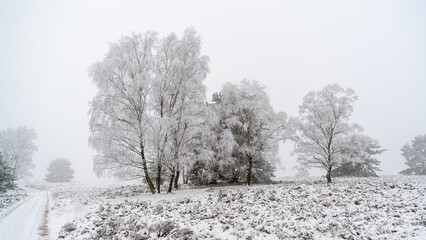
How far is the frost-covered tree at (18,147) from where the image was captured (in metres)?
40.6

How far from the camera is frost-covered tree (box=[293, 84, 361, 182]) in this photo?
64.6 feet

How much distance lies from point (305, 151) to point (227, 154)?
26.1 ft

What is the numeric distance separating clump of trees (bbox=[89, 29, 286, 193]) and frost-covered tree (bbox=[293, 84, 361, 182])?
4.35 m

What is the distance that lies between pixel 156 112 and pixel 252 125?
10555 millimetres

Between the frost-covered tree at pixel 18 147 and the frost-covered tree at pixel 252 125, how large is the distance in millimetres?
43598

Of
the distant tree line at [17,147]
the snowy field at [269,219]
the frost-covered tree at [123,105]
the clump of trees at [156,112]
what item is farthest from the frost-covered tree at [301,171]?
the distant tree line at [17,147]

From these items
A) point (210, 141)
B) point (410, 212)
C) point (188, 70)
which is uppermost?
point (188, 70)

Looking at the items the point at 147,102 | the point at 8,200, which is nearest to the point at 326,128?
the point at 147,102

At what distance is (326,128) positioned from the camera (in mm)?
20375

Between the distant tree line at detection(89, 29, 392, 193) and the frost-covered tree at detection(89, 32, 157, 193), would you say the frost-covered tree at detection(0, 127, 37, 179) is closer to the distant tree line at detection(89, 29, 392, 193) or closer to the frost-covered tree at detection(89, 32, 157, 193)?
the frost-covered tree at detection(89, 32, 157, 193)

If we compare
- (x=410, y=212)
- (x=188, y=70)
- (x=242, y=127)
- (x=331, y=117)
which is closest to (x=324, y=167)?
(x=331, y=117)

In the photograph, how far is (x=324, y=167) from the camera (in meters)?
20.9

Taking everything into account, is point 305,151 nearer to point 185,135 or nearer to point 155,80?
point 185,135

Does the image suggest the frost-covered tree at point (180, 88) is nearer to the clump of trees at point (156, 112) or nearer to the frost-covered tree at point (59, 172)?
the clump of trees at point (156, 112)
